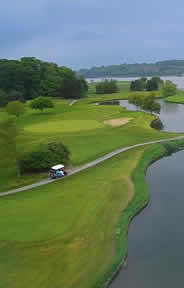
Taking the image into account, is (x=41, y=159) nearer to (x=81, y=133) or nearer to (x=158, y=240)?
(x=158, y=240)

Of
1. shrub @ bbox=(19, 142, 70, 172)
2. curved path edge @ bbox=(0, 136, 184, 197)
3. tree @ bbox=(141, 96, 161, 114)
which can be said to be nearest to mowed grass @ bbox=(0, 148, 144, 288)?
curved path edge @ bbox=(0, 136, 184, 197)

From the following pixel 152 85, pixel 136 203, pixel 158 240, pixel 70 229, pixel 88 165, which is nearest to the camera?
pixel 158 240

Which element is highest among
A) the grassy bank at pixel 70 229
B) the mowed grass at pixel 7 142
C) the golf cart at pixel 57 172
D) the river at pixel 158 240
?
the mowed grass at pixel 7 142

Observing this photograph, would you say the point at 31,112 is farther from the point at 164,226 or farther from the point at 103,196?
the point at 164,226

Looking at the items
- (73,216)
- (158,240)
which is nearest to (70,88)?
(73,216)

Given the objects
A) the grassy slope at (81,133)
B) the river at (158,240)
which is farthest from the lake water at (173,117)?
the river at (158,240)

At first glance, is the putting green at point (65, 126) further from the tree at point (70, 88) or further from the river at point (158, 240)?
the tree at point (70, 88)

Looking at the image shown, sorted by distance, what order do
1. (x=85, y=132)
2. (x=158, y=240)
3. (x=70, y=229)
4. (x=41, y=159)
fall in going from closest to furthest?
(x=158, y=240) < (x=70, y=229) < (x=41, y=159) < (x=85, y=132)
